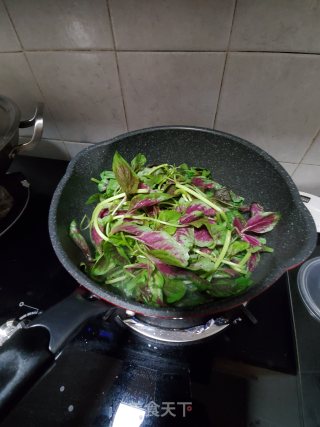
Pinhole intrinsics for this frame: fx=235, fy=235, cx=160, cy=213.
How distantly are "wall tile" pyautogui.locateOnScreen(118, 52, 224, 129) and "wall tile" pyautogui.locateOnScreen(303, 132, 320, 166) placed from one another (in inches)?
10.4

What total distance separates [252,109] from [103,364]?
0.64m

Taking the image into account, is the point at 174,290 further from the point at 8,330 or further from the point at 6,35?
the point at 6,35

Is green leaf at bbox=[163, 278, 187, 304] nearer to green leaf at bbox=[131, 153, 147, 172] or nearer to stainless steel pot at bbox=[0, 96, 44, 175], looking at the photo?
green leaf at bbox=[131, 153, 147, 172]

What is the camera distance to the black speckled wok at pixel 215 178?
0.34m

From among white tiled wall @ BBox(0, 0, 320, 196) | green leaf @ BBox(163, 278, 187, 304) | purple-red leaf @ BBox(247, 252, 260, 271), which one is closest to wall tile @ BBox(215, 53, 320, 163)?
white tiled wall @ BBox(0, 0, 320, 196)

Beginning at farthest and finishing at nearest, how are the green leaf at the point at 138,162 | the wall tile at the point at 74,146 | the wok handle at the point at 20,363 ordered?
the wall tile at the point at 74,146, the green leaf at the point at 138,162, the wok handle at the point at 20,363

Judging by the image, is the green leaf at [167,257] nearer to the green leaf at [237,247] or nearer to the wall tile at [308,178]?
the green leaf at [237,247]

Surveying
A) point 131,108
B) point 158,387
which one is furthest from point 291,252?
point 131,108

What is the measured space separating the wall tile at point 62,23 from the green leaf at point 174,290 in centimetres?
51

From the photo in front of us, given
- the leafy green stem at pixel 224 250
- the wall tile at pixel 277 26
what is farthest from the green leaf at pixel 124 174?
the wall tile at pixel 277 26

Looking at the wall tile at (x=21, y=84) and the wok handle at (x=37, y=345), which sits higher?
the wall tile at (x=21, y=84)

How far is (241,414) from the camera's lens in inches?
15.8

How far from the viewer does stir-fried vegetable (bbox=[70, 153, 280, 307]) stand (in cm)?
38

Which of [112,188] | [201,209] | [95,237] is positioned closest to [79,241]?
[95,237]
